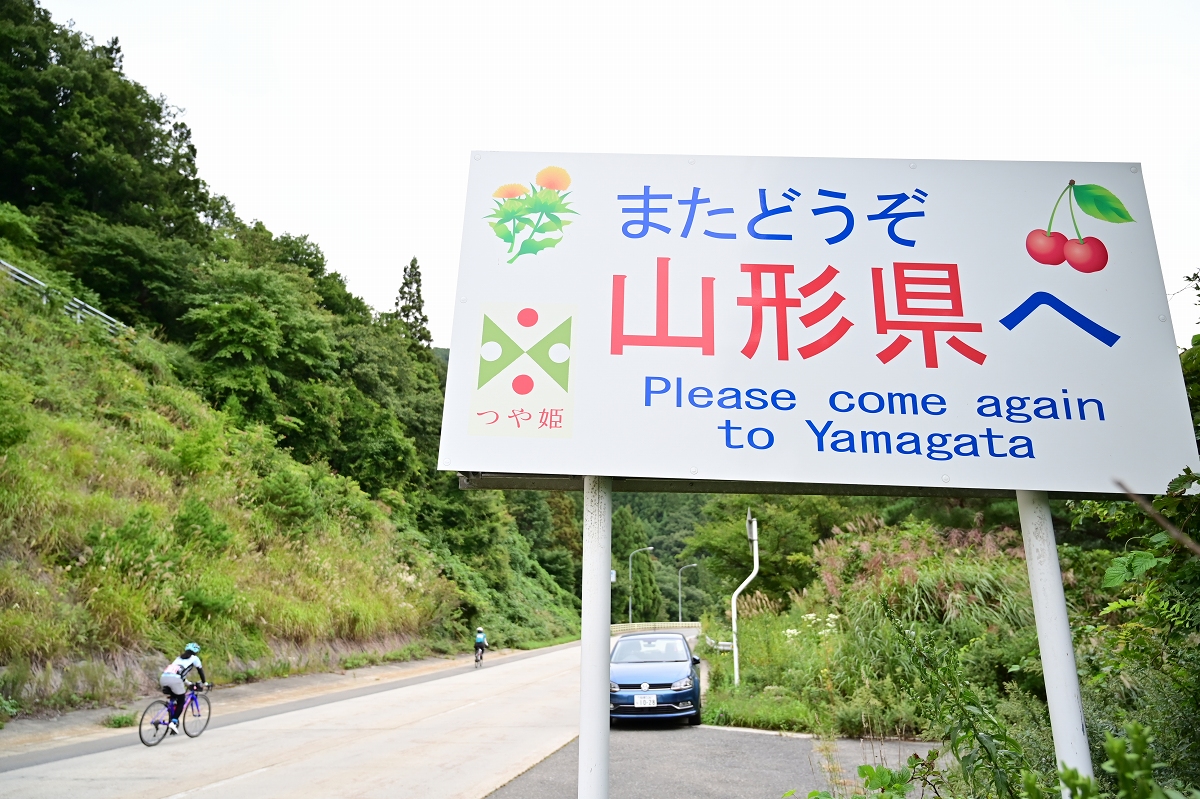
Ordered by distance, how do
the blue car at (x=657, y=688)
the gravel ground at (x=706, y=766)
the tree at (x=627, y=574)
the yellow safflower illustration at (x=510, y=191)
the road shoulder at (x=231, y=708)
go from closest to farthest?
the yellow safflower illustration at (x=510, y=191)
the gravel ground at (x=706, y=766)
the road shoulder at (x=231, y=708)
the blue car at (x=657, y=688)
the tree at (x=627, y=574)

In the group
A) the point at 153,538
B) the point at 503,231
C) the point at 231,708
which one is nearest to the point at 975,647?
the point at 503,231

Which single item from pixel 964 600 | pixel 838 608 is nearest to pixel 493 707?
pixel 838 608

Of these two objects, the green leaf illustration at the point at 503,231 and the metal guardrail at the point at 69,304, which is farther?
the metal guardrail at the point at 69,304

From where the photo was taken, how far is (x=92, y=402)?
1755cm

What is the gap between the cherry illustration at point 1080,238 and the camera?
9.16 feet

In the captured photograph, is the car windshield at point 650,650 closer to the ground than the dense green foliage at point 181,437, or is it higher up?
closer to the ground

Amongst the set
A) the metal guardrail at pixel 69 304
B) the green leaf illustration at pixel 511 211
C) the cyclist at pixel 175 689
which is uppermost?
the metal guardrail at pixel 69 304

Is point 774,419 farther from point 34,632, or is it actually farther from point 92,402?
point 92,402

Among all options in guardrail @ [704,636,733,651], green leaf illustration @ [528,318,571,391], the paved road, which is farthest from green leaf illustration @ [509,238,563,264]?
guardrail @ [704,636,733,651]

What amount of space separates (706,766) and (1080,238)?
6419mm

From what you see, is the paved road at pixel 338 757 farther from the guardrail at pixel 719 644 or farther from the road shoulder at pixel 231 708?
the guardrail at pixel 719 644

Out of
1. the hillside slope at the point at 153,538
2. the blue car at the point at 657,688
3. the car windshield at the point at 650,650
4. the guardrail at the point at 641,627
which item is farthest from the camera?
the guardrail at the point at 641,627

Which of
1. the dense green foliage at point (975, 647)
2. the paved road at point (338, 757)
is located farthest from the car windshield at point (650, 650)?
the paved road at point (338, 757)

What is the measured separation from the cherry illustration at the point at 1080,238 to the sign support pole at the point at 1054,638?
933 mm
